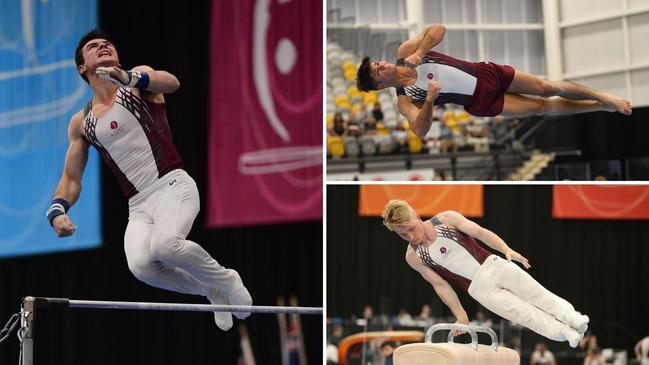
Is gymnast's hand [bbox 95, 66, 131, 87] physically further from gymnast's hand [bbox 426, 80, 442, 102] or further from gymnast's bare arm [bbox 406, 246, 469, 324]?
gymnast's bare arm [bbox 406, 246, 469, 324]

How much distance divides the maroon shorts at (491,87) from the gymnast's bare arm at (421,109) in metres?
0.37

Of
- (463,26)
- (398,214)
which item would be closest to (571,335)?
(398,214)

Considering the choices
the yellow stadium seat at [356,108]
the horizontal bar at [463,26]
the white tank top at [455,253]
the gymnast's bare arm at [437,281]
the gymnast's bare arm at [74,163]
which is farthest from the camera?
the yellow stadium seat at [356,108]

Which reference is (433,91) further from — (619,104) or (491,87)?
Result: (619,104)

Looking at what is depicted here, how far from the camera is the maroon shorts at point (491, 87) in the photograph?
6477 millimetres

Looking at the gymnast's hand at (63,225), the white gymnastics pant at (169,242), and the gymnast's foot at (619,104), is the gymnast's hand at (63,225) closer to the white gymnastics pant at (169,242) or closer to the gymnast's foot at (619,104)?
the white gymnastics pant at (169,242)

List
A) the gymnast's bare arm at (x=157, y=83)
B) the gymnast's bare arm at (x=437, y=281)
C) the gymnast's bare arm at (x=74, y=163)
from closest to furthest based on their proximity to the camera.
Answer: the gymnast's bare arm at (x=157, y=83) → the gymnast's bare arm at (x=74, y=163) → the gymnast's bare arm at (x=437, y=281)

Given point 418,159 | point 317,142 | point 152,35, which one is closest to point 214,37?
point 152,35

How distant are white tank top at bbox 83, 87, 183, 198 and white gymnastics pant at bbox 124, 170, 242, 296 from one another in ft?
0.28

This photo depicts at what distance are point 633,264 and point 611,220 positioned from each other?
94 cm

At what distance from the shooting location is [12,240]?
12.1 metres

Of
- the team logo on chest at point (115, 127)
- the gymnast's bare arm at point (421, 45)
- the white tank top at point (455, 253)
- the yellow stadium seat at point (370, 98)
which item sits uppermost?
the yellow stadium seat at point (370, 98)

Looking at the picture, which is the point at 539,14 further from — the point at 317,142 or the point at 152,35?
the point at 152,35

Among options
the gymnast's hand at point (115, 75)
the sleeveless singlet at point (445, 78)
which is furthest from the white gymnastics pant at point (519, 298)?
the gymnast's hand at point (115, 75)
